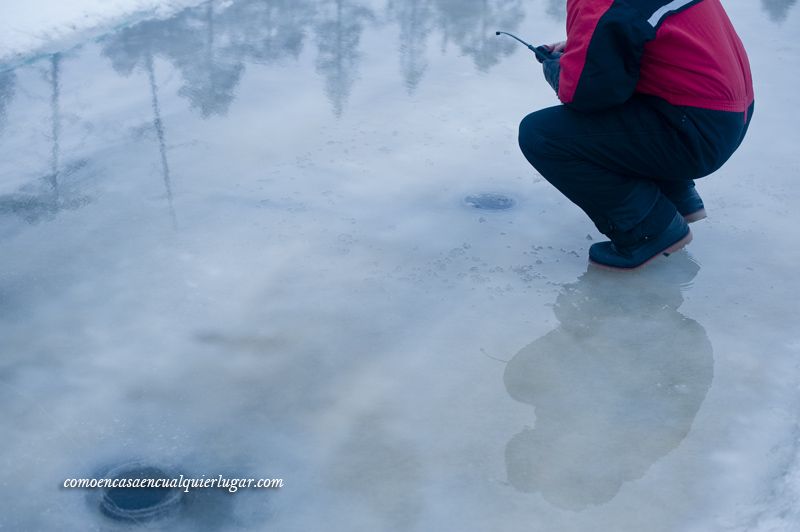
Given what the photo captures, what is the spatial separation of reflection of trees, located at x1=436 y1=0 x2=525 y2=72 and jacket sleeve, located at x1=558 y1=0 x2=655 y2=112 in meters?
2.14

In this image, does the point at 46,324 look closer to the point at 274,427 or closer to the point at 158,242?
the point at 158,242

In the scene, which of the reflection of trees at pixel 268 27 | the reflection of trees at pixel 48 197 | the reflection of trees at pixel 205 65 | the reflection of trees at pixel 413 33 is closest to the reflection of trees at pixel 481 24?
the reflection of trees at pixel 413 33

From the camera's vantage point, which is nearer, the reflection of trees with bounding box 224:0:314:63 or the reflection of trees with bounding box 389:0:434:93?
the reflection of trees with bounding box 389:0:434:93

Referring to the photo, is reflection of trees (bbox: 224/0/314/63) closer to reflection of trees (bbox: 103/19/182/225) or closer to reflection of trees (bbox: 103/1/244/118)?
reflection of trees (bbox: 103/1/244/118)

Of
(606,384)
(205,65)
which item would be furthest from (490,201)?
(205,65)

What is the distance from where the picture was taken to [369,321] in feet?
8.31

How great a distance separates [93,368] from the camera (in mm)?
2295

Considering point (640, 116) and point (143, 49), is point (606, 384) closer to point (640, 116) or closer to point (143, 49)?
point (640, 116)

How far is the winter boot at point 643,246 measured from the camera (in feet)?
9.04

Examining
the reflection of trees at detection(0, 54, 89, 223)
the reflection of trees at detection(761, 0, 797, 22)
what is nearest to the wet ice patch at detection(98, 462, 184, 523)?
the reflection of trees at detection(0, 54, 89, 223)

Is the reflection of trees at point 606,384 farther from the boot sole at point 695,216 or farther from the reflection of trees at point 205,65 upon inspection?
the reflection of trees at point 205,65

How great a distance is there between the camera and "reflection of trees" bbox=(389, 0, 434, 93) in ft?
14.8

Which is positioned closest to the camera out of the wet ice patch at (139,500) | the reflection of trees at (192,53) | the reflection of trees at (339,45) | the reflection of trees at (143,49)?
the wet ice patch at (139,500)

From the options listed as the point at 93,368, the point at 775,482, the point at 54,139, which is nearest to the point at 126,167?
the point at 54,139
